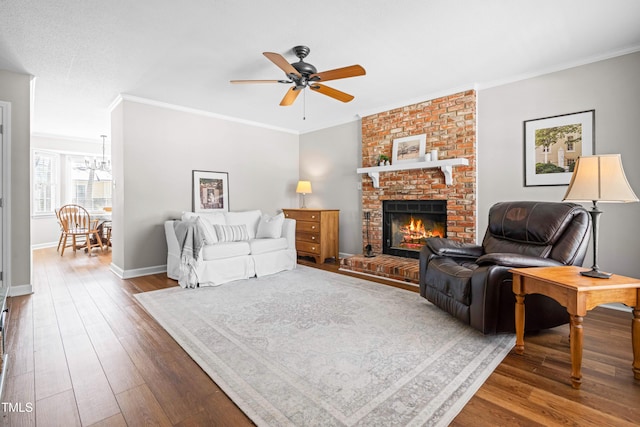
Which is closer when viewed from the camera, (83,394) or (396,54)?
(83,394)

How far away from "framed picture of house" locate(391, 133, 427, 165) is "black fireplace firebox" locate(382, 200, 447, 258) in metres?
0.66

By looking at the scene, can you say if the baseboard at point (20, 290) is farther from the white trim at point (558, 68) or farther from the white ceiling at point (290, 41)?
the white trim at point (558, 68)

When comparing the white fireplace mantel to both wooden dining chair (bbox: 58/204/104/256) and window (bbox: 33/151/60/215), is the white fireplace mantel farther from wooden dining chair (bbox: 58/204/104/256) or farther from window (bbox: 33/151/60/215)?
window (bbox: 33/151/60/215)

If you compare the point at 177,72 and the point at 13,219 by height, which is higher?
the point at 177,72

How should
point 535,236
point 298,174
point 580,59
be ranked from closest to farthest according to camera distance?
point 535,236, point 580,59, point 298,174

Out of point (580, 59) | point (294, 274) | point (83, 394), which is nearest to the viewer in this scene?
point (83, 394)

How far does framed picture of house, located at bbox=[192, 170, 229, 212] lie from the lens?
16.6 feet

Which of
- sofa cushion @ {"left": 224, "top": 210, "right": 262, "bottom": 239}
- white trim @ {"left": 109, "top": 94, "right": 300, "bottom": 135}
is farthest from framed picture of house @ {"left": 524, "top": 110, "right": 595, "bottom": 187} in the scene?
white trim @ {"left": 109, "top": 94, "right": 300, "bottom": 135}

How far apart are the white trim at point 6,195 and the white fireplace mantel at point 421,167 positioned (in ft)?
14.8

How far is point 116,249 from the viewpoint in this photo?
15.4ft

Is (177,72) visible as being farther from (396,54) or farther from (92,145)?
(92,145)

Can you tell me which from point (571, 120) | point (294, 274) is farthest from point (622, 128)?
point (294, 274)

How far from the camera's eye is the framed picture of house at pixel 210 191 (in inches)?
200

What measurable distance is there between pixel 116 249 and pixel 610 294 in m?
5.59
